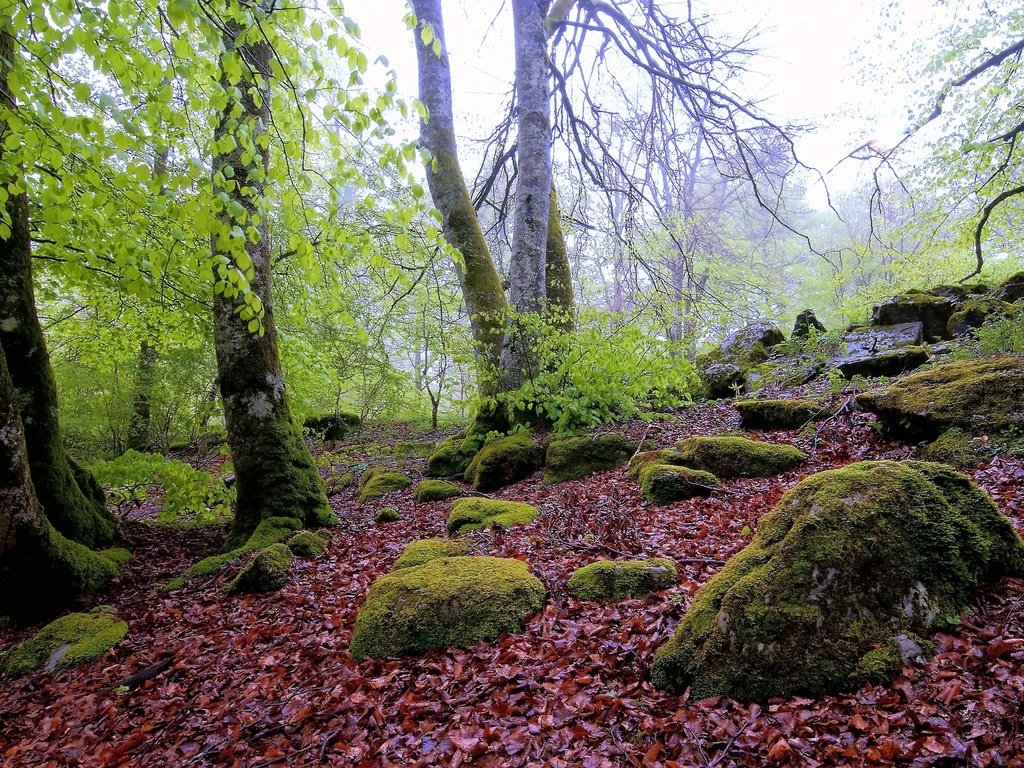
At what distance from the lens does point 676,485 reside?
492 centimetres

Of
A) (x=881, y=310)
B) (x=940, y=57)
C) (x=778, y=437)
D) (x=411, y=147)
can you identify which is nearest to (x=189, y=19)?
(x=411, y=147)

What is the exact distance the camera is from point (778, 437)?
6.00 metres

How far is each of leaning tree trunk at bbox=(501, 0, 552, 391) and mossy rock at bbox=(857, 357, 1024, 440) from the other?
179 inches

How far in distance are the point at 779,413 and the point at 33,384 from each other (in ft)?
27.1

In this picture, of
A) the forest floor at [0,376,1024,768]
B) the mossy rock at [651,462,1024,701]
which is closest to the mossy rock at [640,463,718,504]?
the forest floor at [0,376,1024,768]

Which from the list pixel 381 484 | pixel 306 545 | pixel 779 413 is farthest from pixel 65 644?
pixel 779 413

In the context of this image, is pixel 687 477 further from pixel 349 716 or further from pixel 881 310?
pixel 881 310

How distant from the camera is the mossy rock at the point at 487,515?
4.96 m

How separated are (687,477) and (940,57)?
460 inches

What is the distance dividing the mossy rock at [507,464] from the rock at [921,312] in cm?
714

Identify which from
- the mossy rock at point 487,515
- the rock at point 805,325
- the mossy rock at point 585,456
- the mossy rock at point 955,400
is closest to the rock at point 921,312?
the rock at point 805,325

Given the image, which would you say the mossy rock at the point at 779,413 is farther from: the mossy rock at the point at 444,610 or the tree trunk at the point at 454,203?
the mossy rock at the point at 444,610

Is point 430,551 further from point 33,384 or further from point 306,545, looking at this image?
point 33,384

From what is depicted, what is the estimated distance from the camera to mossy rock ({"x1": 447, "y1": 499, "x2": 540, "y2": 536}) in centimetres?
496
